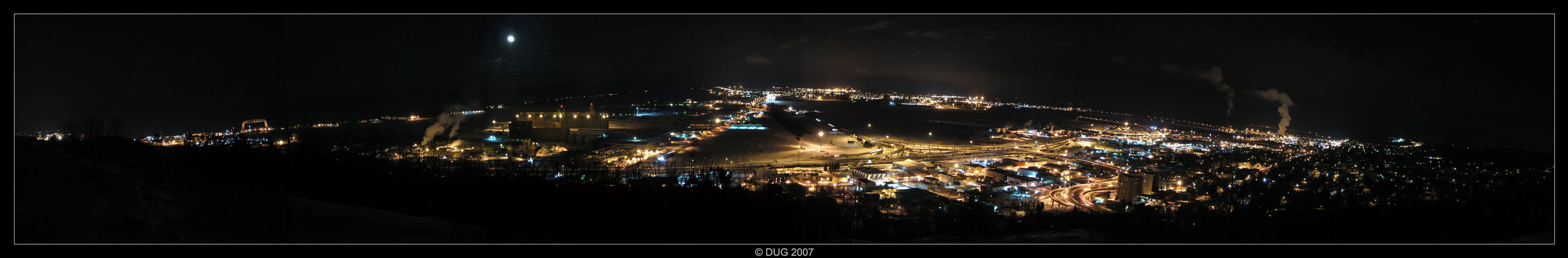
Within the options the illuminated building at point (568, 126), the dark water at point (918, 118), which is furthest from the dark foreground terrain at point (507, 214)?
the dark water at point (918, 118)

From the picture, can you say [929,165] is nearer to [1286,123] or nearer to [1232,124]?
[1286,123]

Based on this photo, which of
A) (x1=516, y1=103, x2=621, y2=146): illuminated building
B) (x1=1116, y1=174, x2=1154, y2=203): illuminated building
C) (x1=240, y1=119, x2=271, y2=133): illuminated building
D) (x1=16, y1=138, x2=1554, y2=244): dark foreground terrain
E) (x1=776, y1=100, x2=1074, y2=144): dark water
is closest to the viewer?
(x1=16, y1=138, x2=1554, y2=244): dark foreground terrain

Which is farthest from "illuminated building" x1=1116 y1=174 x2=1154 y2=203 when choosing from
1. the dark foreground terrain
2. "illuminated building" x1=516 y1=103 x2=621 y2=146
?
"illuminated building" x1=516 y1=103 x2=621 y2=146

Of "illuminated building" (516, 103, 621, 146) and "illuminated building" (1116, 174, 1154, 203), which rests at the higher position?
"illuminated building" (516, 103, 621, 146)

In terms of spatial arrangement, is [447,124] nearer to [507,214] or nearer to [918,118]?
[507,214]

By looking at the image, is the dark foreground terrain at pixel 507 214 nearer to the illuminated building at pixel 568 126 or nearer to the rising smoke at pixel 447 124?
the illuminated building at pixel 568 126

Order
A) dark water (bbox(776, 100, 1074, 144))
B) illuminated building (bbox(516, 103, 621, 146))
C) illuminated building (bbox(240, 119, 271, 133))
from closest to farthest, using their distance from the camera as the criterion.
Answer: illuminated building (bbox(240, 119, 271, 133))
illuminated building (bbox(516, 103, 621, 146))
dark water (bbox(776, 100, 1074, 144))

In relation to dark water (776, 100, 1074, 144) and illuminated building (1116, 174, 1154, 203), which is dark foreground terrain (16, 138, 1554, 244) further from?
dark water (776, 100, 1074, 144)

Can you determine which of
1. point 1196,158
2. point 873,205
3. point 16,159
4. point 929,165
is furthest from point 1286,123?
point 16,159

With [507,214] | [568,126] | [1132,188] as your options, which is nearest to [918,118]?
[568,126]
